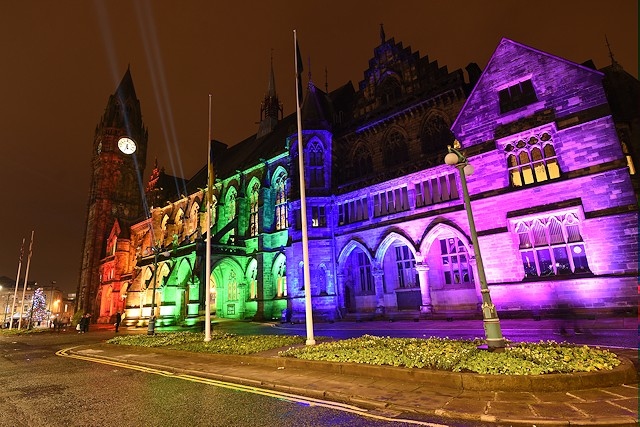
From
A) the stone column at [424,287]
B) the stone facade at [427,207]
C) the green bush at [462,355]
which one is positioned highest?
the stone facade at [427,207]

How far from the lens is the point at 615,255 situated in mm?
14789

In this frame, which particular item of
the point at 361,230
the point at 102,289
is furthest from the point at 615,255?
the point at 102,289

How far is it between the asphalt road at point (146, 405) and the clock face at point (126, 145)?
58104mm

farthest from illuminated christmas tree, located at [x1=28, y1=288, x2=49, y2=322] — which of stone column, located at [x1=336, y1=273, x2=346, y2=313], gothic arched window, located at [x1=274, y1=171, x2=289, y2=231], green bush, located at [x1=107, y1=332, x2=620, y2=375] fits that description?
green bush, located at [x1=107, y1=332, x2=620, y2=375]

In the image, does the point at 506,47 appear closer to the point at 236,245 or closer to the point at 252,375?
the point at 252,375

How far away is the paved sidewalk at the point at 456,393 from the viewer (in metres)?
4.84

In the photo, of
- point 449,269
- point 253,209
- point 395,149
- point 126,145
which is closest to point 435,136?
point 395,149

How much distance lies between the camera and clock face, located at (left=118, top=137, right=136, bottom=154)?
193 ft

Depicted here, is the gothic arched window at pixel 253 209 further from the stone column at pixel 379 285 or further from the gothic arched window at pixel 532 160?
the gothic arched window at pixel 532 160

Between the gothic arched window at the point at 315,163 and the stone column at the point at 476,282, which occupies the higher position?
the gothic arched window at the point at 315,163

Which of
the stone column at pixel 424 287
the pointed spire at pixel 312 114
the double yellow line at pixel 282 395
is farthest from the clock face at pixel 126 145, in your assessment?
the double yellow line at pixel 282 395

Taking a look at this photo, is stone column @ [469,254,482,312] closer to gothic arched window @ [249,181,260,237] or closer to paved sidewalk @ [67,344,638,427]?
paved sidewalk @ [67,344,638,427]

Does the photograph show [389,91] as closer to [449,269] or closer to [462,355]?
[449,269]

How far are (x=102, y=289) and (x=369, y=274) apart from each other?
4625 cm
